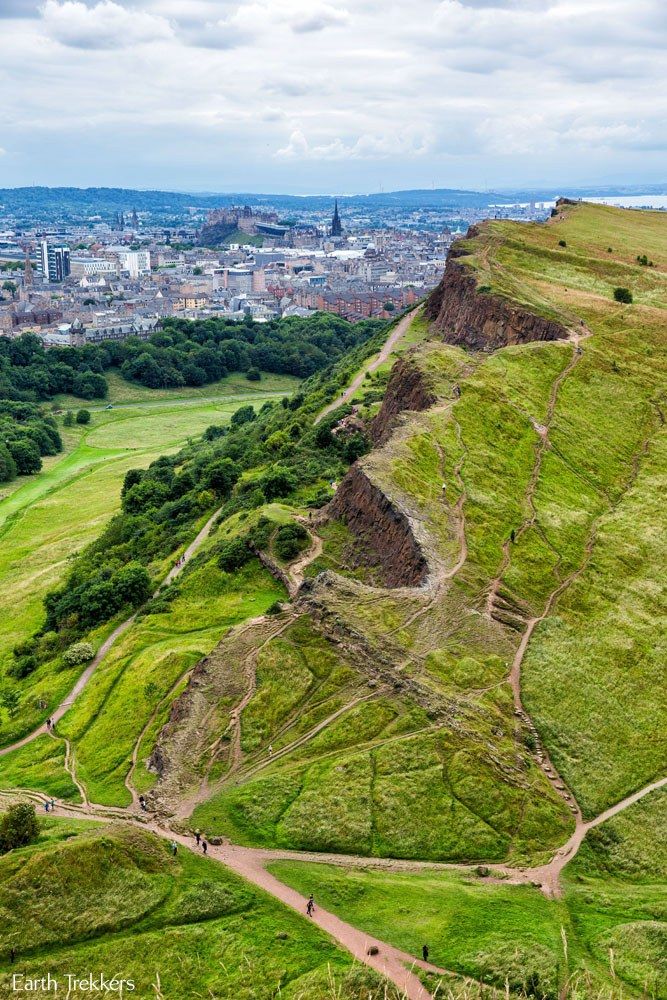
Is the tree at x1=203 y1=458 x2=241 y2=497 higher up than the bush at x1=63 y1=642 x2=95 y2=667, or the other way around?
the tree at x1=203 y1=458 x2=241 y2=497

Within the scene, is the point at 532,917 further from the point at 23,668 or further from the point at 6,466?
the point at 6,466

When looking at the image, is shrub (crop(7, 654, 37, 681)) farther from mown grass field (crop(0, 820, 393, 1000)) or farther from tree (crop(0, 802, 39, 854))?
mown grass field (crop(0, 820, 393, 1000))

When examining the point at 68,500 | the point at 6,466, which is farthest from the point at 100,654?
the point at 6,466

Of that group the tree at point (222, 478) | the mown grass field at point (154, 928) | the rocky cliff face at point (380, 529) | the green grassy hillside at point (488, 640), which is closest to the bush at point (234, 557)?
the green grassy hillside at point (488, 640)

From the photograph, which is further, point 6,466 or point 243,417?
point 243,417

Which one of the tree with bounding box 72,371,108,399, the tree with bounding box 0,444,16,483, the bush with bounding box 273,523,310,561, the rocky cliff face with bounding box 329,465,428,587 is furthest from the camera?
the tree with bounding box 72,371,108,399

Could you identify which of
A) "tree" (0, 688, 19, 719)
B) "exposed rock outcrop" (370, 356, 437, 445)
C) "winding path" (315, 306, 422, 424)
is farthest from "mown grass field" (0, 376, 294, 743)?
"exposed rock outcrop" (370, 356, 437, 445)
